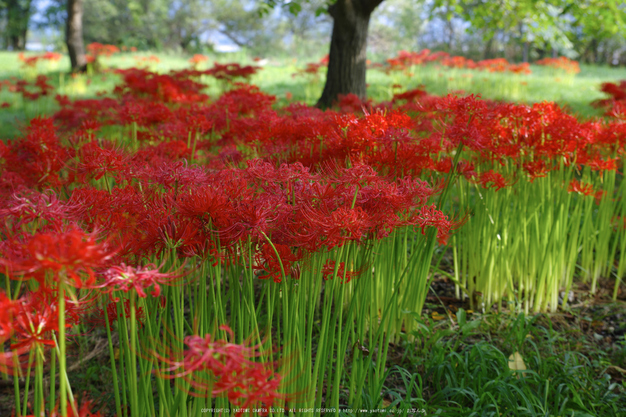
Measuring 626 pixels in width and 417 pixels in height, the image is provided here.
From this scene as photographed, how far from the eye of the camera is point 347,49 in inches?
248

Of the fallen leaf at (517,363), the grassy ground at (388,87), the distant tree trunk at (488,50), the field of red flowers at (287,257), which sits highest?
the distant tree trunk at (488,50)

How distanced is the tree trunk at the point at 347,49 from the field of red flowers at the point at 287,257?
8.26 ft

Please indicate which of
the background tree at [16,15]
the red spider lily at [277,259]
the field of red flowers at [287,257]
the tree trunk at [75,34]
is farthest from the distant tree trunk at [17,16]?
the red spider lily at [277,259]

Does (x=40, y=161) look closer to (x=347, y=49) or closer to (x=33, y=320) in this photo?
(x=33, y=320)

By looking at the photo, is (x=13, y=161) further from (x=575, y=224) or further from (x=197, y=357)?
(x=575, y=224)

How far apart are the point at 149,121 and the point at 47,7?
117ft

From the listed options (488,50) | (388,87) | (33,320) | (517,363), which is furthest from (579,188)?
(488,50)

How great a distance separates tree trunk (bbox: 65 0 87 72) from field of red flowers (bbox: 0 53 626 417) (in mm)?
9946

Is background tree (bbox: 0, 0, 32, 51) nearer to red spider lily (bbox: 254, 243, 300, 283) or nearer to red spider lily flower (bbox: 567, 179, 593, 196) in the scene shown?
red spider lily flower (bbox: 567, 179, 593, 196)

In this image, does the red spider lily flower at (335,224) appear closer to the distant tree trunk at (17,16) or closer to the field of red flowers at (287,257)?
the field of red flowers at (287,257)

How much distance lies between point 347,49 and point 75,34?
29.3 ft

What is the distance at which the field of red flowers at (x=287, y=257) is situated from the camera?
1.09 m

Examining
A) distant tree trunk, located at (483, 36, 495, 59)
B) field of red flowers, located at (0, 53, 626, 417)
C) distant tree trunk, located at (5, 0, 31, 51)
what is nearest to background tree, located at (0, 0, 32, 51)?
distant tree trunk, located at (5, 0, 31, 51)

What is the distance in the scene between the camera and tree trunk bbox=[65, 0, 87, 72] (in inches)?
455
